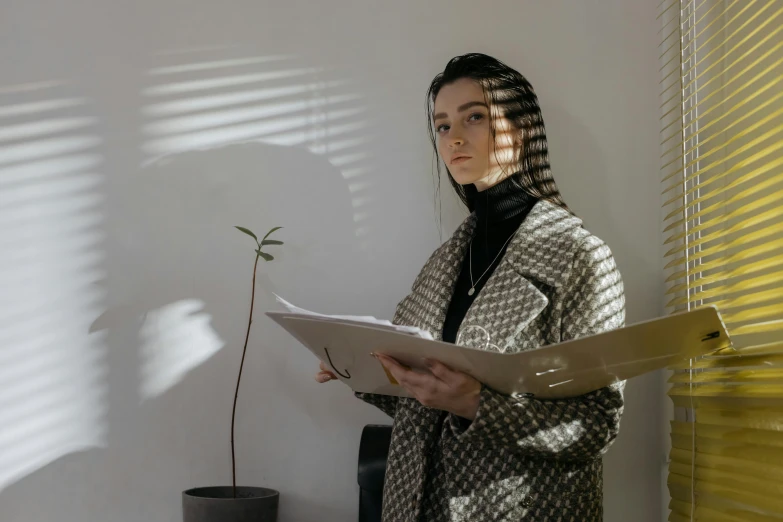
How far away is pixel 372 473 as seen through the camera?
160 cm

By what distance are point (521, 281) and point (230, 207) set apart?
0.87 metres

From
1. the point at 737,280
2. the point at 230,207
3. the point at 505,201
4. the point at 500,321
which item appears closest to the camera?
the point at 500,321

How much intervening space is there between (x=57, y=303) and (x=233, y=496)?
25.0 inches

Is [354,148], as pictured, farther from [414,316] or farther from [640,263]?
[640,263]

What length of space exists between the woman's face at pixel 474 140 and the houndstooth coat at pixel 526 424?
0.50 ft

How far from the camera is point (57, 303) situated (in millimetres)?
1810

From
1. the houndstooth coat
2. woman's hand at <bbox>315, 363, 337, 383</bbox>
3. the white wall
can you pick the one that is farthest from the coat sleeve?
the white wall

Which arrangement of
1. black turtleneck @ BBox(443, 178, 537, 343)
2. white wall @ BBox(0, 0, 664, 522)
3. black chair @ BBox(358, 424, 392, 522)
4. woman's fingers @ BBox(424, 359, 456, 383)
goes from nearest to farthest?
woman's fingers @ BBox(424, 359, 456, 383)
black turtleneck @ BBox(443, 178, 537, 343)
black chair @ BBox(358, 424, 392, 522)
white wall @ BBox(0, 0, 664, 522)

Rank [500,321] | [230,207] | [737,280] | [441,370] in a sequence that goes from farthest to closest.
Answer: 1. [230,207]
2. [737,280]
3. [500,321]
4. [441,370]

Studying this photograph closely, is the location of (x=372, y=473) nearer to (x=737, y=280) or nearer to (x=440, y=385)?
(x=440, y=385)

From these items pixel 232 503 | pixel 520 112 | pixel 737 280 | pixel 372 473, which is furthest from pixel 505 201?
pixel 232 503

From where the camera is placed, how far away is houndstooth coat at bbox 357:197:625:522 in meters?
1.14

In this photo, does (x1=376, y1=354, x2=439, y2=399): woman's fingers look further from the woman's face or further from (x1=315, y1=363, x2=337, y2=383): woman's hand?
the woman's face

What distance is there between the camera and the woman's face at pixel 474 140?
1.49 m
